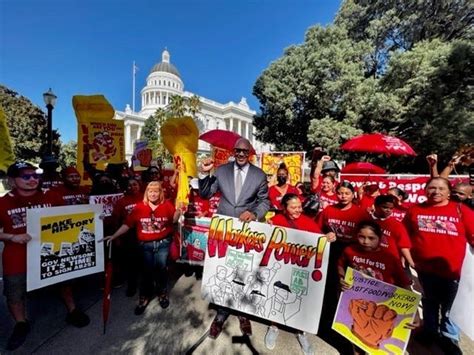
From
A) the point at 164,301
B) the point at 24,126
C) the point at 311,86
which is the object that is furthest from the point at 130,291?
the point at 24,126

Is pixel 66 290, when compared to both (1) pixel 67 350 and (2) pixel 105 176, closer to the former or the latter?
(1) pixel 67 350

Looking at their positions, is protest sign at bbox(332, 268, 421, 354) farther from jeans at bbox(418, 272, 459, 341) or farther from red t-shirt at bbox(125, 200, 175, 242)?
red t-shirt at bbox(125, 200, 175, 242)

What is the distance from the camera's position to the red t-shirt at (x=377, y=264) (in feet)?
7.03

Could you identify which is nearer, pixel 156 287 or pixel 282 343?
pixel 282 343

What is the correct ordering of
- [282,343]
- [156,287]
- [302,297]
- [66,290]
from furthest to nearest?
[156,287] → [66,290] → [282,343] → [302,297]

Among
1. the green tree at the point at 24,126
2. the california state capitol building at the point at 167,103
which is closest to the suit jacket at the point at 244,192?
the green tree at the point at 24,126

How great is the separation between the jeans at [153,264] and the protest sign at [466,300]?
2910 millimetres

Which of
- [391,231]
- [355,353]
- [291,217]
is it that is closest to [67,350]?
[291,217]

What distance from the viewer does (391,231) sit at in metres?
2.58

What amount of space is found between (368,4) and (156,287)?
19747mm

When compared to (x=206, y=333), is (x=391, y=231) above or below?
above

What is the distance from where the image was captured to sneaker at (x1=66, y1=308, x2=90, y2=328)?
283cm

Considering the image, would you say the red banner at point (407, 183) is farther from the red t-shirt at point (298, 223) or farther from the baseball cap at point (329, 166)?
the red t-shirt at point (298, 223)

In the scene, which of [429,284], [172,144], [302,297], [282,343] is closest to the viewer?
[302,297]
